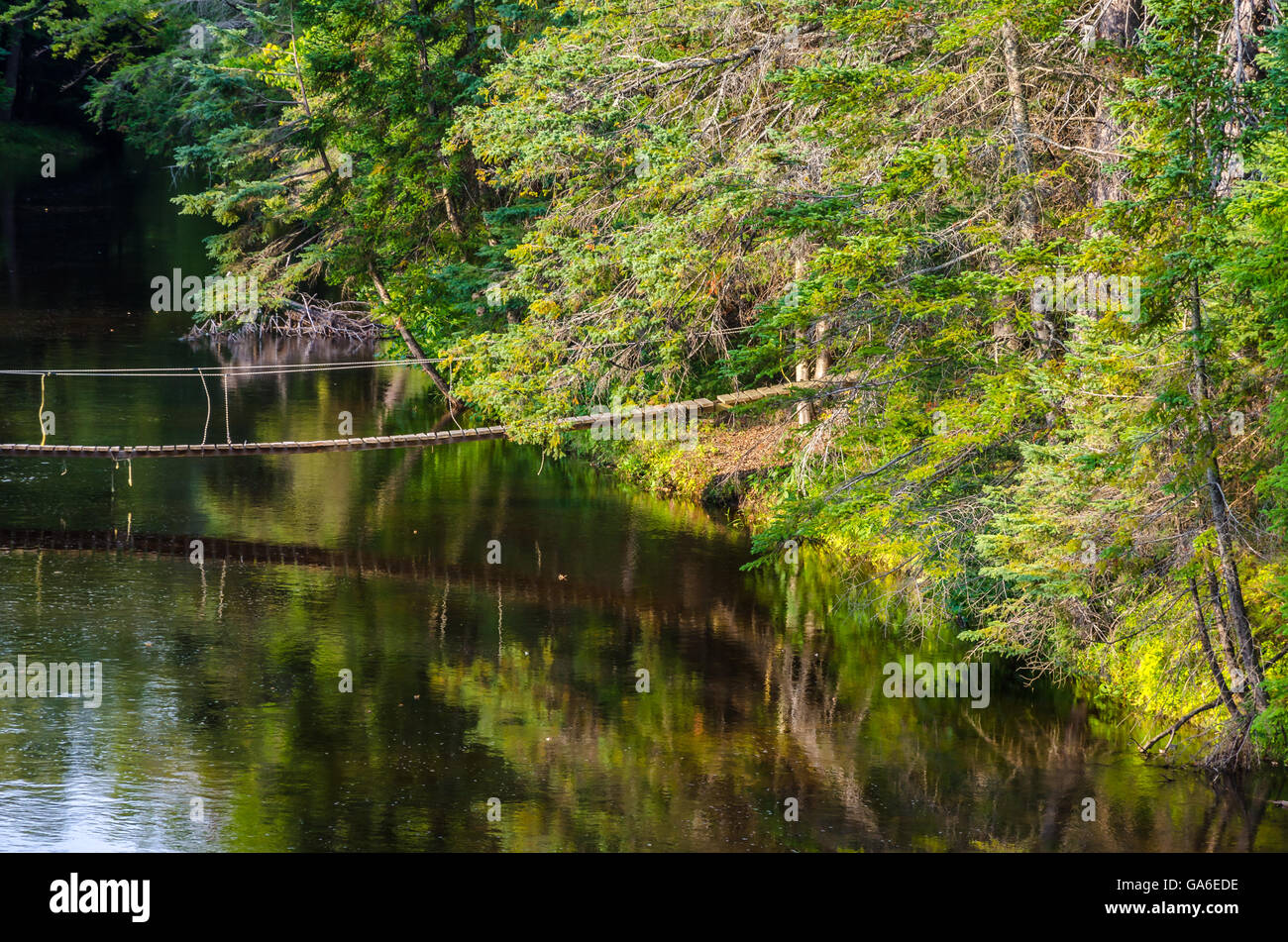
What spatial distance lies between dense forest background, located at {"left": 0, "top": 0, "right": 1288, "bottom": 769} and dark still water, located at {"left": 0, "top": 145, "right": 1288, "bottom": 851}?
3.16 ft

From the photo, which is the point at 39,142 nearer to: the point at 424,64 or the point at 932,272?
the point at 424,64

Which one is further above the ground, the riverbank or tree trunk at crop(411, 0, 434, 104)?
the riverbank

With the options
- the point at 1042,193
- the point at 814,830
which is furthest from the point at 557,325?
the point at 814,830

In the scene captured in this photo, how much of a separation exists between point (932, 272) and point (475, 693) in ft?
18.6

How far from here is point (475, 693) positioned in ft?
41.2

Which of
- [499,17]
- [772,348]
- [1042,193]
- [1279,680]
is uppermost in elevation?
[499,17]

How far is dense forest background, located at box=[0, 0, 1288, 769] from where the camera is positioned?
33.9 ft

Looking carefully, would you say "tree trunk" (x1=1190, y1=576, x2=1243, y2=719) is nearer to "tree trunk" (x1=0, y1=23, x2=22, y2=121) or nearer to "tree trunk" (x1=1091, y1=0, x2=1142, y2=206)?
"tree trunk" (x1=1091, y1=0, x2=1142, y2=206)

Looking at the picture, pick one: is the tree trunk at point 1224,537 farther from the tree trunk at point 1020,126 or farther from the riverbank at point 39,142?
the riverbank at point 39,142

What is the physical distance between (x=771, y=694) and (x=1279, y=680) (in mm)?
4250

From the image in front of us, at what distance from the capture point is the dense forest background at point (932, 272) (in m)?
10.3

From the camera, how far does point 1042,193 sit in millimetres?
13438

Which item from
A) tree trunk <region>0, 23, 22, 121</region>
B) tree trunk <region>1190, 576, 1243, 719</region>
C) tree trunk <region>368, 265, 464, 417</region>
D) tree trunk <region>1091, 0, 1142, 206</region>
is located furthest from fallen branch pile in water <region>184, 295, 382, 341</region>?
tree trunk <region>0, 23, 22, 121</region>
